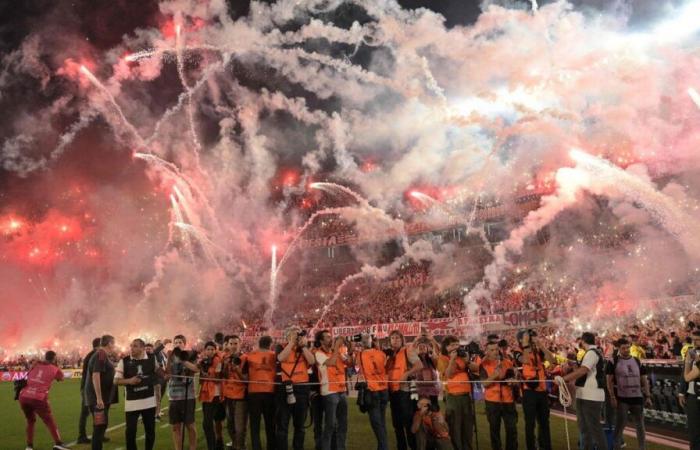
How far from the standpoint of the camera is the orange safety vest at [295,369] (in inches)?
318

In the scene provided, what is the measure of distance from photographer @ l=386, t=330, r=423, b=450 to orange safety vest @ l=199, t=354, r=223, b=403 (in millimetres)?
3073

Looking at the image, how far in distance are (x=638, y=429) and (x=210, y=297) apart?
3981 cm

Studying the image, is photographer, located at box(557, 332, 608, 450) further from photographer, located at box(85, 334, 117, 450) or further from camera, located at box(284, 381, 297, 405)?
photographer, located at box(85, 334, 117, 450)

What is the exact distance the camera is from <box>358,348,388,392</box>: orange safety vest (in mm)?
8078

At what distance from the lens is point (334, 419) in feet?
25.6

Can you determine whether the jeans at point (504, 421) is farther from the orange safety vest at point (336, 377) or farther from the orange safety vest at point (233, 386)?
the orange safety vest at point (233, 386)

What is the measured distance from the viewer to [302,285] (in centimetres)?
4603

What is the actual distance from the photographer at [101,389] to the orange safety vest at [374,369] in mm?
3985

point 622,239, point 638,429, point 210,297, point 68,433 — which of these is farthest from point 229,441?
point 210,297

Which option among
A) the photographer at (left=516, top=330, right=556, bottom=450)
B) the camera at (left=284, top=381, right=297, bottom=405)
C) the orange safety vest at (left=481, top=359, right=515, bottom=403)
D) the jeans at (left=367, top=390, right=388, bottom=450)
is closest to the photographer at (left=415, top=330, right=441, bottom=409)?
the jeans at (left=367, top=390, right=388, bottom=450)

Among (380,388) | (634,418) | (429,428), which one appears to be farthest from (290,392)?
(634,418)

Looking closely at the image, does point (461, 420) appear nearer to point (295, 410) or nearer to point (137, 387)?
point (295, 410)

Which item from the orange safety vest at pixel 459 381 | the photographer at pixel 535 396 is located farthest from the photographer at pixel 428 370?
the photographer at pixel 535 396

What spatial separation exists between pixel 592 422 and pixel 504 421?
142 cm
